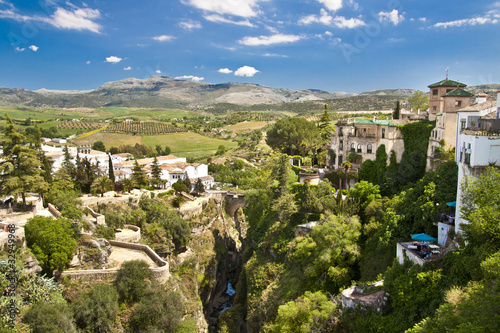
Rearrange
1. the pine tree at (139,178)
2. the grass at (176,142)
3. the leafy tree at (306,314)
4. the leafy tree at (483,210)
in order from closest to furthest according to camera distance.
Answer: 1. the leafy tree at (483,210)
2. the leafy tree at (306,314)
3. the pine tree at (139,178)
4. the grass at (176,142)

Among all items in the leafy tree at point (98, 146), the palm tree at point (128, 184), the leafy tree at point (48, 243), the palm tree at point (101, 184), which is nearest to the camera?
the leafy tree at point (48, 243)

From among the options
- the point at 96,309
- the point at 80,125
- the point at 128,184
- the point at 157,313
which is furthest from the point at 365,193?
the point at 80,125

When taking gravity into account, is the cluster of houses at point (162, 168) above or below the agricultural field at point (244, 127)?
below

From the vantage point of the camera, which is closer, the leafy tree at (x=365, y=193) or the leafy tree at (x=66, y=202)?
the leafy tree at (x=66, y=202)

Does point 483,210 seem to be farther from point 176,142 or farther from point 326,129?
point 176,142

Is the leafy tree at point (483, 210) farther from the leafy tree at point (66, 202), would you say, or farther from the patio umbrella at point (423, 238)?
the leafy tree at point (66, 202)

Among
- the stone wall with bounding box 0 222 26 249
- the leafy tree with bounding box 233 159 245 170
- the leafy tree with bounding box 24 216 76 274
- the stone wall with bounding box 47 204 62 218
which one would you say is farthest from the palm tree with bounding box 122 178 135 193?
the leafy tree with bounding box 233 159 245 170

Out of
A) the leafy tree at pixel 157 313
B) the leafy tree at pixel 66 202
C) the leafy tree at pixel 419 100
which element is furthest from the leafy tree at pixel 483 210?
the leafy tree at pixel 419 100
